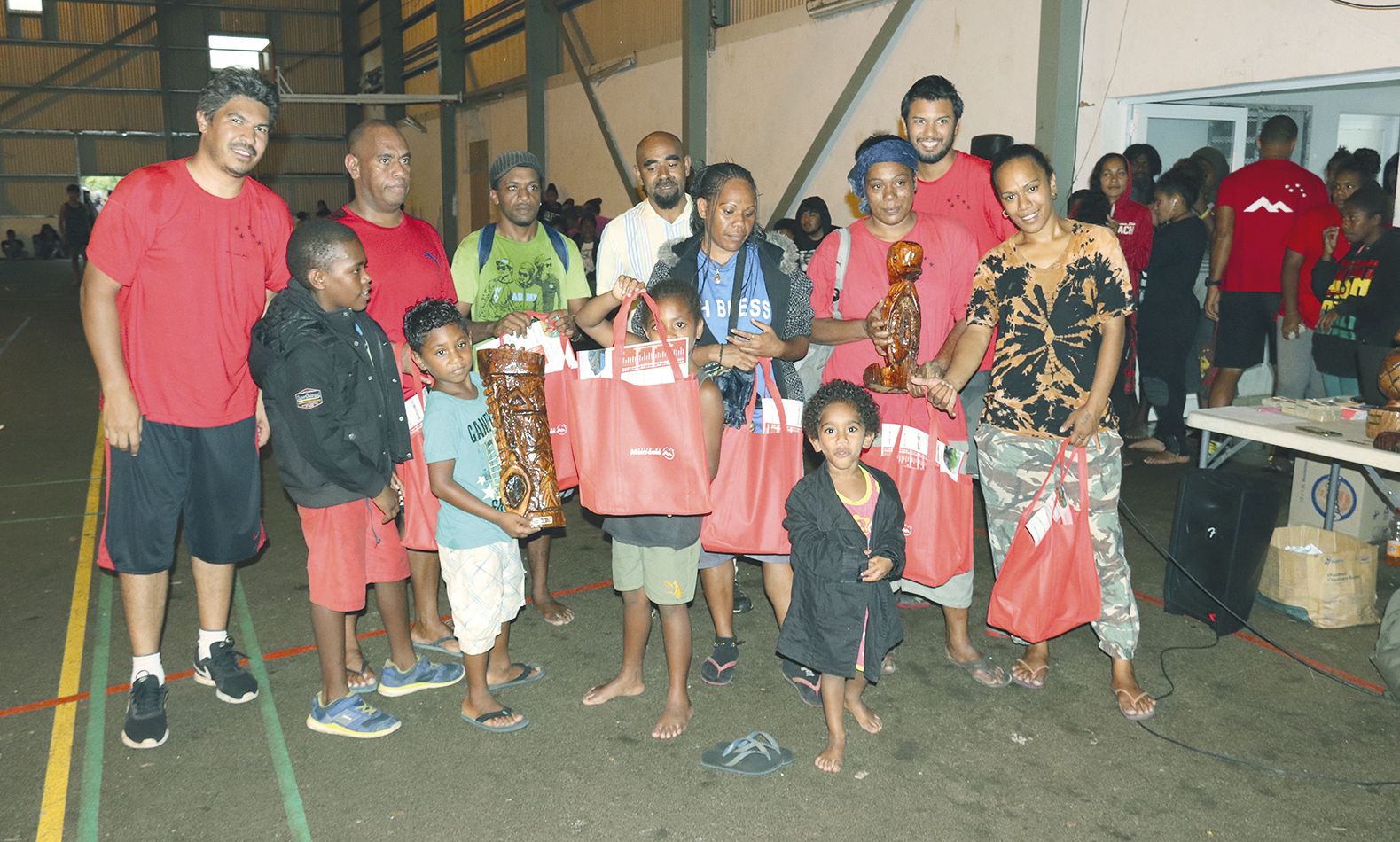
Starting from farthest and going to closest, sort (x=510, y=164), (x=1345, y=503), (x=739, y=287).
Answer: (x=1345, y=503) → (x=510, y=164) → (x=739, y=287)

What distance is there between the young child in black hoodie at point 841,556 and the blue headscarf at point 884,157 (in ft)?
2.76

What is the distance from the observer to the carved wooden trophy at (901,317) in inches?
137

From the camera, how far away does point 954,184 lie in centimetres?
413

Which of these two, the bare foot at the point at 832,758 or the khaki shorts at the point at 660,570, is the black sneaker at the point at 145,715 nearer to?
the khaki shorts at the point at 660,570

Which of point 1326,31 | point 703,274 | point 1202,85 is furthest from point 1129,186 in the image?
point 703,274

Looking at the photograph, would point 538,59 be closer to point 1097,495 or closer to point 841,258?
point 841,258

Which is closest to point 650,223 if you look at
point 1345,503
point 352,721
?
point 352,721

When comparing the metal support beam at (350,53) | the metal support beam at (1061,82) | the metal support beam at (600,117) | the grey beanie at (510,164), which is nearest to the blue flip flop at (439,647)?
the grey beanie at (510,164)

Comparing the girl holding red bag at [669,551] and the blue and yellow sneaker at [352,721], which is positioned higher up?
the girl holding red bag at [669,551]

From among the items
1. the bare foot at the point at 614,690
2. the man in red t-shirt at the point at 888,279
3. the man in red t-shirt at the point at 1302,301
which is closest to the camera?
the man in red t-shirt at the point at 888,279

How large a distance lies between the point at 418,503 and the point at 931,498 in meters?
1.84

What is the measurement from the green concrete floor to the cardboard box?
1.10 meters

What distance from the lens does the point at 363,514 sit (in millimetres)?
3594

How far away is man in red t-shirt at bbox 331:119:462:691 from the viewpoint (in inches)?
150
